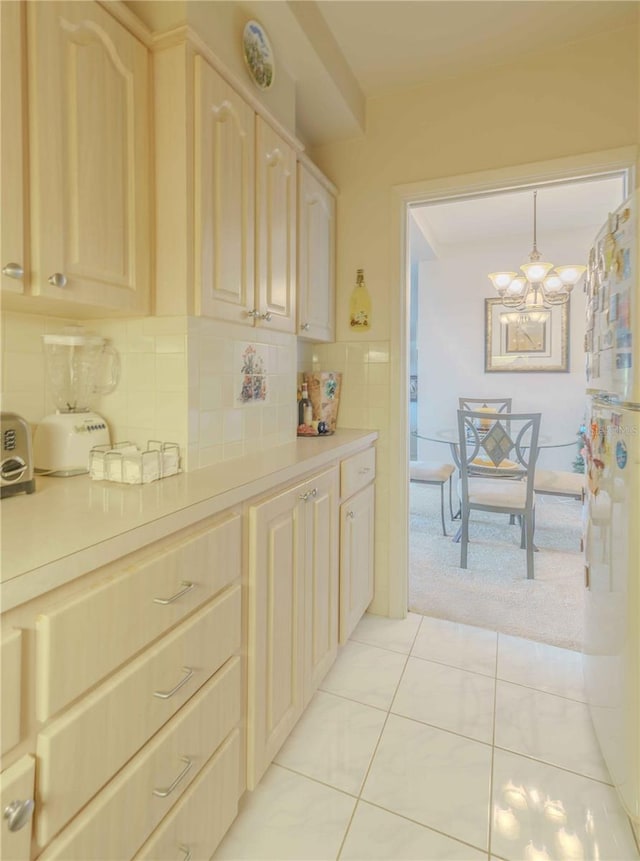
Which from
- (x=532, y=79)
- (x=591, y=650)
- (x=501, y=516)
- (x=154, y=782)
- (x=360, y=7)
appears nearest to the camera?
(x=154, y=782)

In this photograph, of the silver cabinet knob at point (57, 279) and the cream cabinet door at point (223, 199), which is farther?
the cream cabinet door at point (223, 199)

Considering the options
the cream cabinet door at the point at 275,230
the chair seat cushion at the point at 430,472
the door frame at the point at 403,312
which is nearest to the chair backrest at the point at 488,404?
the chair seat cushion at the point at 430,472

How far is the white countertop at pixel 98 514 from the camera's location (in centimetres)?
64

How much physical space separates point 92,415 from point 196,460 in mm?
333

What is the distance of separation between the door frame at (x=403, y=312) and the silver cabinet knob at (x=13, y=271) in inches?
63.0

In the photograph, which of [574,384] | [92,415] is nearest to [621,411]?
[92,415]

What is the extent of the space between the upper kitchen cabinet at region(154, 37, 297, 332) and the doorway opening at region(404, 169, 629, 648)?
97 centimetres

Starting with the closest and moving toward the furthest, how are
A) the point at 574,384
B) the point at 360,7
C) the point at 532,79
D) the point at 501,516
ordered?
the point at 360,7 → the point at 532,79 → the point at 501,516 → the point at 574,384

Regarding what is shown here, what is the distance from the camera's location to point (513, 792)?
1.29m

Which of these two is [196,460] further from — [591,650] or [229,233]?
[591,650]

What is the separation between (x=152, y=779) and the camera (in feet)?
2.71

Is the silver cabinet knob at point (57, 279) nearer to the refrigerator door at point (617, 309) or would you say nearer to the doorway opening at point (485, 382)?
the refrigerator door at point (617, 309)

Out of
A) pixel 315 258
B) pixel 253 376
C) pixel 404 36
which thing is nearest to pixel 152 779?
pixel 253 376

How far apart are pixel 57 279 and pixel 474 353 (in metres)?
4.48
